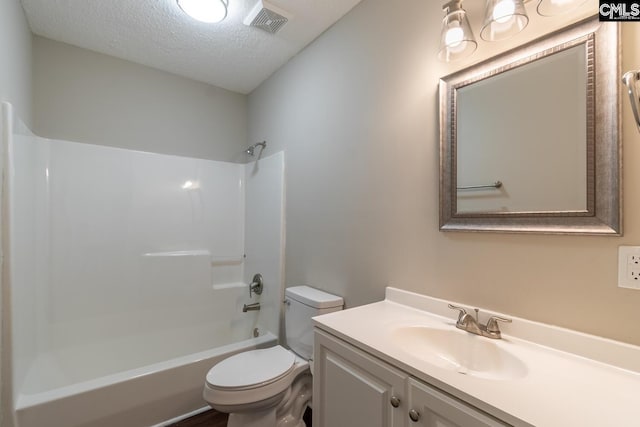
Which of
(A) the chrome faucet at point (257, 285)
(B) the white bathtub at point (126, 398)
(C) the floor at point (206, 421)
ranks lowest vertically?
(C) the floor at point (206, 421)

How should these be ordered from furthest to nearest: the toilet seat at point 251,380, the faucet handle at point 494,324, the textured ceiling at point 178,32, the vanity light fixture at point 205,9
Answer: the textured ceiling at point 178,32
the vanity light fixture at point 205,9
the toilet seat at point 251,380
the faucet handle at point 494,324

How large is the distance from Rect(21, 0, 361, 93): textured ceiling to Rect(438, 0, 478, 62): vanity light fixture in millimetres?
768

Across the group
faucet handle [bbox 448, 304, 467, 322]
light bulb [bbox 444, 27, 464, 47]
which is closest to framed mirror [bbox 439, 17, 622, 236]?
light bulb [bbox 444, 27, 464, 47]

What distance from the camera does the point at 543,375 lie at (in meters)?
0.79

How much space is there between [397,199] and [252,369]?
1.20 meters

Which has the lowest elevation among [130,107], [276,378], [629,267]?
[276,378]

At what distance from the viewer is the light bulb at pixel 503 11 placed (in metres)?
0.97

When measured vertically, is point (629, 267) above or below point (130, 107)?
below

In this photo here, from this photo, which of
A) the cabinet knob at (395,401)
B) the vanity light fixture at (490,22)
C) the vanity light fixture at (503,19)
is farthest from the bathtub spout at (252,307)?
the vanity light fixture at (503,19)

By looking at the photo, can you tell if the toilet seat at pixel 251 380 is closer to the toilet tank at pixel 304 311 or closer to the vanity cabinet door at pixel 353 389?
the toilet tank at pixel 304 311

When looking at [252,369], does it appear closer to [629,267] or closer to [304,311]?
[304,311]

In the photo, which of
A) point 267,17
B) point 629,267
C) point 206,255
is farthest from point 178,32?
point 629,267

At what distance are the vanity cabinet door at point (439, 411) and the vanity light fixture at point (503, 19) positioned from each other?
1190 millimetres

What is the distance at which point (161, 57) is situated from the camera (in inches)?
90.0
